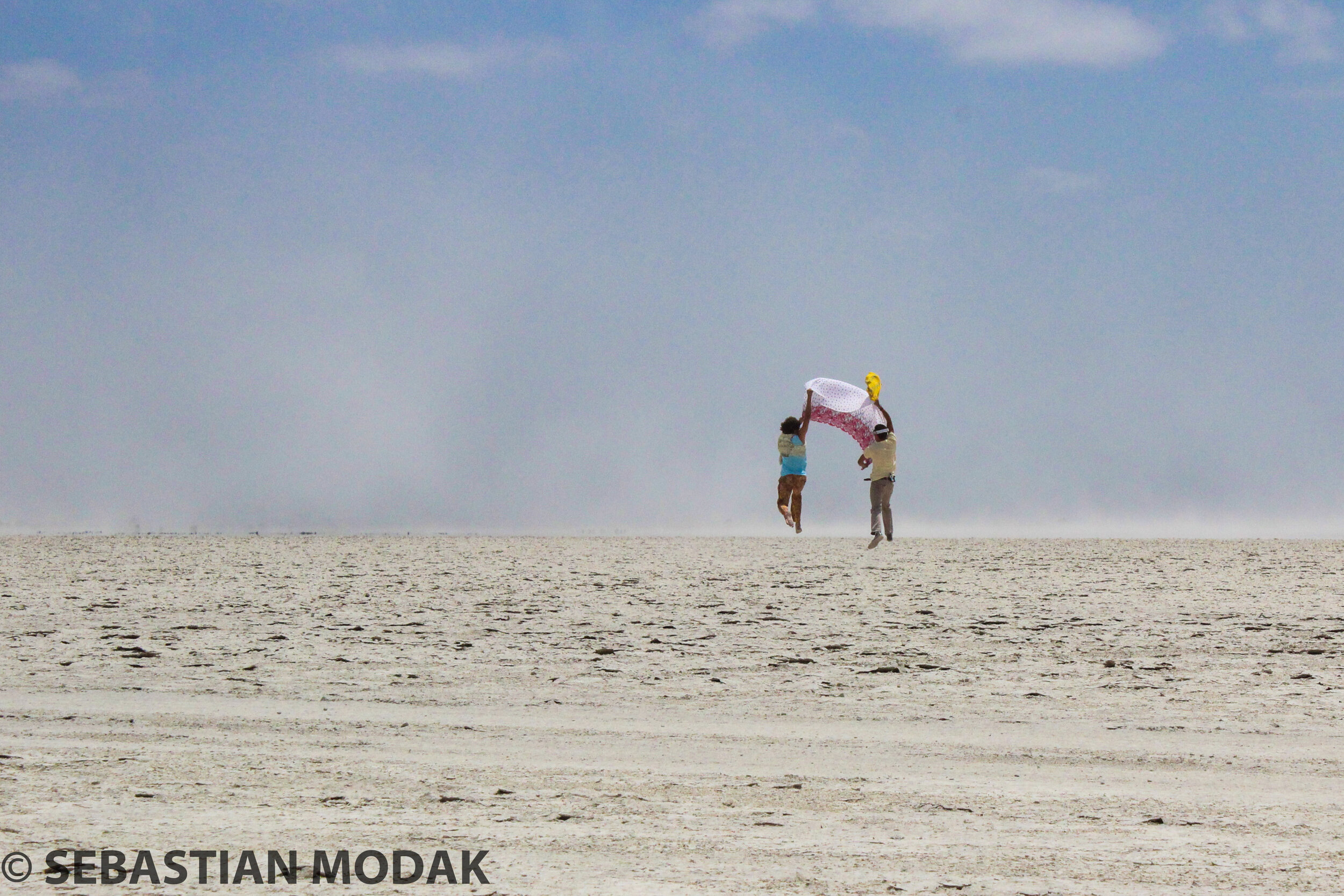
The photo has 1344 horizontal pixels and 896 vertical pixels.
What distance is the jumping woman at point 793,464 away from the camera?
74.2 feet

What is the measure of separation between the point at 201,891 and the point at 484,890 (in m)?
1.10

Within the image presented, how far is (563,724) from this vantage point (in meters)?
8.66

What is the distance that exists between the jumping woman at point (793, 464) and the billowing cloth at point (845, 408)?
185 millimetres

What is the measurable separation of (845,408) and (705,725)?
44.8ft

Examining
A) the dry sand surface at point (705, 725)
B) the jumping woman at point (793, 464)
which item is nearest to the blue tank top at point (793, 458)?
the jumping woman at point (793, 464)

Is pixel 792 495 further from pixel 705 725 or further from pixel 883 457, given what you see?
pixel 705 725

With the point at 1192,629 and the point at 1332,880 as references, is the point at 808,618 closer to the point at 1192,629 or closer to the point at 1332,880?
the point at 1192,629

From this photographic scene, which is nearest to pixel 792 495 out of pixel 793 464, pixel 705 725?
pixel 793 464

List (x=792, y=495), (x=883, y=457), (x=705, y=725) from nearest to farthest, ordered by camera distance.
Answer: (x=705, y=725), (x=883, y=457), (x=792, y=495)

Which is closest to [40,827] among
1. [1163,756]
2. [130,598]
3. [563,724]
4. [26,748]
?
[26,748]

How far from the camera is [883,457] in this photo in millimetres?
19922

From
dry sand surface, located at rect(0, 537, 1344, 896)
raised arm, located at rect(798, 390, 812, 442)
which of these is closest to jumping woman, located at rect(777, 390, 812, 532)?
raised arm, located at rect(798, 390, 812, 442)

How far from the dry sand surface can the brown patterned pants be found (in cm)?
648

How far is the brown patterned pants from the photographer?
76.4 ft
